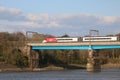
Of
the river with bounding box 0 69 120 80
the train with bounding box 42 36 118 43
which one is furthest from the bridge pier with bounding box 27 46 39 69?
the river with bounding box 0 69 120 80

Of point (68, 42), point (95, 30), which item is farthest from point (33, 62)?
point (95, 30)

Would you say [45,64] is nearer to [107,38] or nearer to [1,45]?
[1,45]

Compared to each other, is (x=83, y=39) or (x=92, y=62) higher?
(x=83, y=39)

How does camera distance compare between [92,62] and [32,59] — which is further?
[32,59]

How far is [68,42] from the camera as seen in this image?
170m

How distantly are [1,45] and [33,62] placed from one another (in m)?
19.1

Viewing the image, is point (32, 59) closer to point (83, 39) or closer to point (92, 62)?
point (83, 39)

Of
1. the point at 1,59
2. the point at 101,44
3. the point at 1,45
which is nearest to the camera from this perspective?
the point at 101,44

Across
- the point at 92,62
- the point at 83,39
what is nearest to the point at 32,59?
the point at 83,39

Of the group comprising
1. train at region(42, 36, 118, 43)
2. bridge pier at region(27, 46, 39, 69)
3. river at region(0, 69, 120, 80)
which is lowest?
river at region(0, 69, 120, 80)

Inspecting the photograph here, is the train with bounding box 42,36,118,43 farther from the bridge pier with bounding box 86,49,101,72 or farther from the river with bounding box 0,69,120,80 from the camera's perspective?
the river with bounding box 0,69,120,80

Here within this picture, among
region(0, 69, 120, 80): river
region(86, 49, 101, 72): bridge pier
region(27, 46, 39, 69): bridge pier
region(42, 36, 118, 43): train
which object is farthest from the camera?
region(27, 46, 39, 69): bridge pier

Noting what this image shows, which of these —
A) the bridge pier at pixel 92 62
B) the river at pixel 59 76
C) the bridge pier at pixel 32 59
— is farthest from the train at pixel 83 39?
the river at pixel 59 76

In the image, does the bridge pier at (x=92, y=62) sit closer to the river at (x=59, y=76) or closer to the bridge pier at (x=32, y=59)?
the bridge pier at (x=32, y=59)
